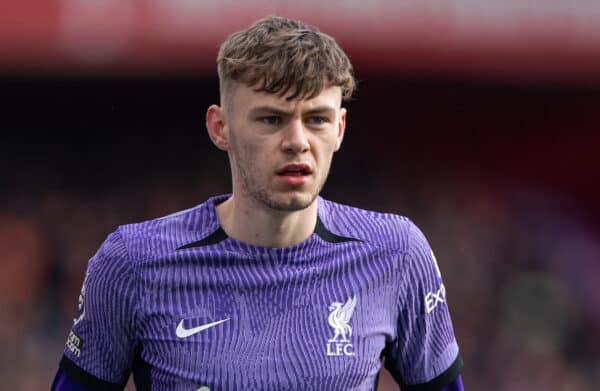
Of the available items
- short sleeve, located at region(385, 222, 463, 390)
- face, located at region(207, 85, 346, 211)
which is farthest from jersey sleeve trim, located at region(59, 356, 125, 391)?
short sleeve, located at region(385, 222, 463, 390)

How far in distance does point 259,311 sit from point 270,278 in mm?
97

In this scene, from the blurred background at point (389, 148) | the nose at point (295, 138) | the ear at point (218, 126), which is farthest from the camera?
the blurred background at point (389, 148)

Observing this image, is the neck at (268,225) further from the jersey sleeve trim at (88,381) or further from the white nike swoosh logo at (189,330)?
the jersey sleeve trim at (88,381)

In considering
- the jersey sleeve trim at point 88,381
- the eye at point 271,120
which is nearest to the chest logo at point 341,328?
the eye at point 271,120

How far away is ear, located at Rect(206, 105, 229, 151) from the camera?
2996 mm

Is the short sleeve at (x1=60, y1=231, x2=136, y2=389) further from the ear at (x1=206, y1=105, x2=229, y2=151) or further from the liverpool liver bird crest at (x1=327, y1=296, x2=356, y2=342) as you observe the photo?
the liverpool liver bird crest at (x1=327, y1=296, x2=356, y2=342)

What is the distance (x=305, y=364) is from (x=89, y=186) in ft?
16.5

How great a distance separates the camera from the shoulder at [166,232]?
2.98m

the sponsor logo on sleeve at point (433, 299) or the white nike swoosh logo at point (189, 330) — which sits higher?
the sponsor logo on sleeve at point (433, 299)

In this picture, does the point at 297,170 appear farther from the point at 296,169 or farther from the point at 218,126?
the point at 218,126

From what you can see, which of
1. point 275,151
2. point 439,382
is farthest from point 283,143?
point 439,382

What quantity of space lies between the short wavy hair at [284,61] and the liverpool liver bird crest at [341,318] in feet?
1.91

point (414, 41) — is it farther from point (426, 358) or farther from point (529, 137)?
point (426, 358)

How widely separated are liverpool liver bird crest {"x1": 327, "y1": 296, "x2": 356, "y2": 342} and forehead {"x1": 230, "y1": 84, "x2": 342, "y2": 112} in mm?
539
